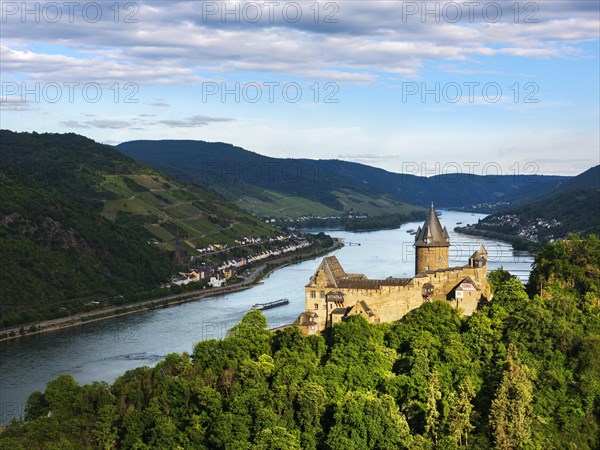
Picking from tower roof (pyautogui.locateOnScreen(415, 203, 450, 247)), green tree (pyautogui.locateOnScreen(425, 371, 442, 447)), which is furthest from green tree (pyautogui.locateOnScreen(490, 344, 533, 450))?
tower roof (pyautogui.locateOnScreen(415, 203, 450, 247))

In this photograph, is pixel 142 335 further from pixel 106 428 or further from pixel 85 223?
pixel 85 223

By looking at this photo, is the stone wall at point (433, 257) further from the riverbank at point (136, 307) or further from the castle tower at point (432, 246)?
the riverbank at point (136, 307)

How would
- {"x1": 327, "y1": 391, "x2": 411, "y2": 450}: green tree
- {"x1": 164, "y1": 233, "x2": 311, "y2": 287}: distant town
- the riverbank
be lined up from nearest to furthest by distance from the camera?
{"x1": 327, "y1": 391, "x2": 411, "y2": 450}: green tree < the riverbank < {"x1": 164, "y1": 233, "x2": 311, "y2": 287}: distant town

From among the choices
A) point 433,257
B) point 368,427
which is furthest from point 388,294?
point 368,427

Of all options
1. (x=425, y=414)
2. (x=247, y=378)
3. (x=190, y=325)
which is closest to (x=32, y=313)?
(x=190, y=325)

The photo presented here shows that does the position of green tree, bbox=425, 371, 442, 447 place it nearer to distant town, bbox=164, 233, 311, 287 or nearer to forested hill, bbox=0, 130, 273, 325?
forested hill, bbox=0, 130, 273, 325
